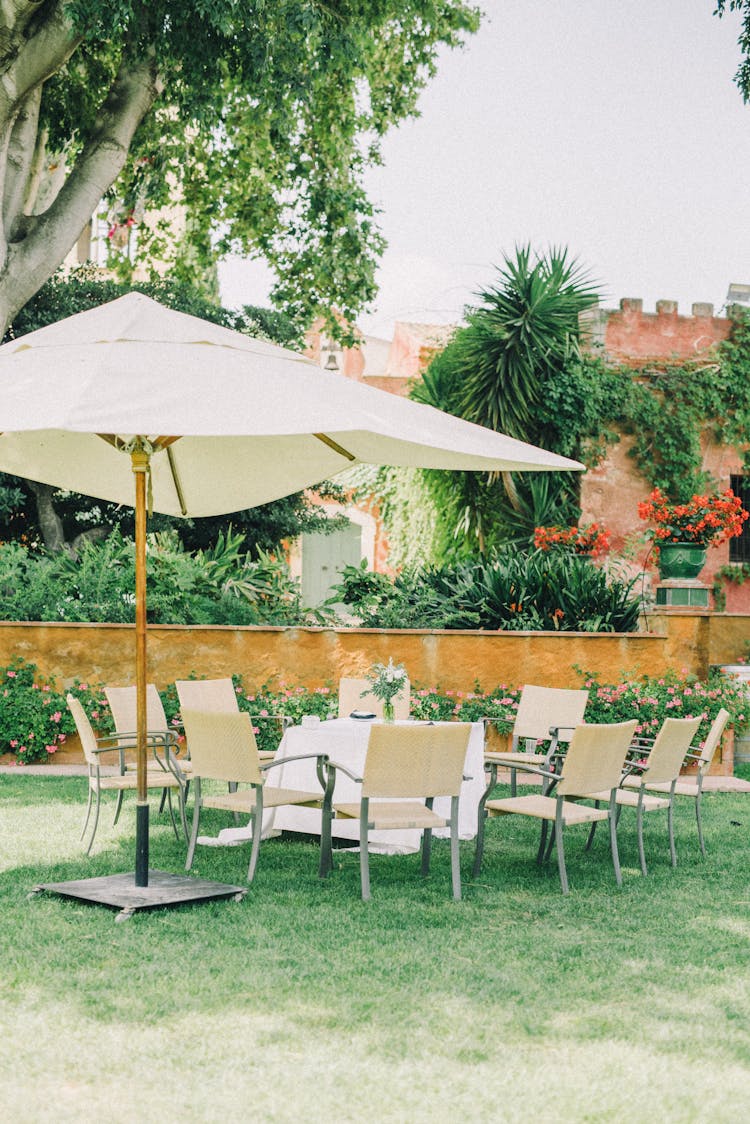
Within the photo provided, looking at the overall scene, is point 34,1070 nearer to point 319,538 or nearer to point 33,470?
point 33,470

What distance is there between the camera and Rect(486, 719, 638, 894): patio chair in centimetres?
583

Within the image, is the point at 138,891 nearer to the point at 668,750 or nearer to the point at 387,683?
the point at 387,683

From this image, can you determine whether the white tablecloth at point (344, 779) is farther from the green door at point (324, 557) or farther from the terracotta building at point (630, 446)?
the green door at point (324, 557)

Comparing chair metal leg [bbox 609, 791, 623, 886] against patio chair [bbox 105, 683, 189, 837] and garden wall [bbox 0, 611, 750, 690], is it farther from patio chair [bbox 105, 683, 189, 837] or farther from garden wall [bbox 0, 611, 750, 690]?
garden wall [bbox 0, 611, 750, 690]

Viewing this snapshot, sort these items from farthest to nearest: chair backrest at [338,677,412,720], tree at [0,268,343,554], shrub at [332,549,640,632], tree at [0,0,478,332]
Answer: tree at [0,268,343,554] → shrub at [332,549,640,632] → tree at [0,0,478,332] → chair backrest at [338,677,412,720]

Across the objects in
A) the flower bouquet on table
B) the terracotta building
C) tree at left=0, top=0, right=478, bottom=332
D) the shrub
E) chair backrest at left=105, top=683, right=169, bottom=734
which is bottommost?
chair backrest at left=105, top=683, right=169, bottom=734

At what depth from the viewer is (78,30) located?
10016 mm

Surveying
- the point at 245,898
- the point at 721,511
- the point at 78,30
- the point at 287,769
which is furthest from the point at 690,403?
the point at 245,898

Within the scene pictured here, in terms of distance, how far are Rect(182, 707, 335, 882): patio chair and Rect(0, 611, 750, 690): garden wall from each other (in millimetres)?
3867

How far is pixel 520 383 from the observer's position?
15664 mm

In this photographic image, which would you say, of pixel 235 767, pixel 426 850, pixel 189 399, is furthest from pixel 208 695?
pixel 189 399

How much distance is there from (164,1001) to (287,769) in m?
3.01

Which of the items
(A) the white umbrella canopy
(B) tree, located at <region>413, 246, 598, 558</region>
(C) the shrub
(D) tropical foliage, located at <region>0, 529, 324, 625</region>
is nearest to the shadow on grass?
(A) the white umbrella canopy

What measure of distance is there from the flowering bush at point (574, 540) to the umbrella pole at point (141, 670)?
8.01 metres
